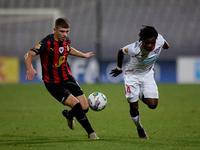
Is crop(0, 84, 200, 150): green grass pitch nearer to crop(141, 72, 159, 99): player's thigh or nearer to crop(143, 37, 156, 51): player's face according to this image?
crop(141, 72, 159, 99): player's thigh

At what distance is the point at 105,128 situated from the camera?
7070 mm

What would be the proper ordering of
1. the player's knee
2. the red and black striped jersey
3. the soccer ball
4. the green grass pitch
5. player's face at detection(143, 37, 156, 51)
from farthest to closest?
the soccer ball < the player's knee < the red and black striped jersey < player's face at detection(143, 37, 156, 51) < the green grass pitch

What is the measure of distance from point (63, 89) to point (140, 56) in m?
1.39

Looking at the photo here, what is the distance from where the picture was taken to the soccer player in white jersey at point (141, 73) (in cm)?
584

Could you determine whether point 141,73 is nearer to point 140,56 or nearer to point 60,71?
point 140,56

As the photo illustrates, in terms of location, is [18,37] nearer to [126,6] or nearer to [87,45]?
[87,45]

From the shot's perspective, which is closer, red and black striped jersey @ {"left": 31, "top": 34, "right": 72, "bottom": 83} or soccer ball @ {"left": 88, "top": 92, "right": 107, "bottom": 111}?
red and black striped jersey @ {"left": 31, "top": 34, "right": 72, "bottom": 83}

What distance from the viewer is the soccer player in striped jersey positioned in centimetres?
564

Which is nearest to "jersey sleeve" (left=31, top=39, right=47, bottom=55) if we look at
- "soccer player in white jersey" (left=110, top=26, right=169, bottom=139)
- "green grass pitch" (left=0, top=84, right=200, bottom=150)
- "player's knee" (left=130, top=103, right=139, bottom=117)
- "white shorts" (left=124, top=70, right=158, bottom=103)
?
"soccer player in white jersey" (left=110, top=26, right=169, bottom=139)

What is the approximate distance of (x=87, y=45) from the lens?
83.8 feet

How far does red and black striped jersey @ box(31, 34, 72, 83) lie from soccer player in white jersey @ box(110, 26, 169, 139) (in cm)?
87

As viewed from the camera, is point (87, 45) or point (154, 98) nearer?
point (154, 98)

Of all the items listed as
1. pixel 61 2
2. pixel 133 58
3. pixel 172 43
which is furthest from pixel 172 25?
pixel 133 58

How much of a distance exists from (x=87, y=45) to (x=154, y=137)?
65.3 feet
